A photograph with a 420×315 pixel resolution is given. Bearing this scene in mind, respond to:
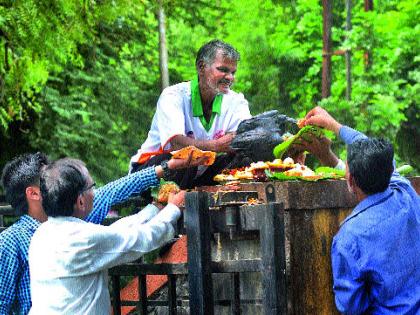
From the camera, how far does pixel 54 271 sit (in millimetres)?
4965

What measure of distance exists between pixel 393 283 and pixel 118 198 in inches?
77.1

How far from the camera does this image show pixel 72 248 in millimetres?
4941

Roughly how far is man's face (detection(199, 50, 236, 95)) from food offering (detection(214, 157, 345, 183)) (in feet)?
2.96

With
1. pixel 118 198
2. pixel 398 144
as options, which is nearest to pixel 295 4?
pixel 398 144

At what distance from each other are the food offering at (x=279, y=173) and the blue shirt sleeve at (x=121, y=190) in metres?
0.58

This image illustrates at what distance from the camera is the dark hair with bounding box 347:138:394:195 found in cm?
497

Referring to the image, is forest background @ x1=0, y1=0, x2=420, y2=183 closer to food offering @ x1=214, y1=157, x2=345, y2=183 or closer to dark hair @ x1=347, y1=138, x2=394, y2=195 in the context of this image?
food offering @ x1=214, y1=157, x2=345, y2=183

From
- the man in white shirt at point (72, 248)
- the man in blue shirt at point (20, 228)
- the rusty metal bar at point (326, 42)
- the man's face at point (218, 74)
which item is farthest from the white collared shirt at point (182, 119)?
the rusty metal bar at point (326, 42)

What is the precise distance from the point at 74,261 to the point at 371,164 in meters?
1.51

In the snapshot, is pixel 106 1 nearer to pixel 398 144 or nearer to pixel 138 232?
pixel 138 232

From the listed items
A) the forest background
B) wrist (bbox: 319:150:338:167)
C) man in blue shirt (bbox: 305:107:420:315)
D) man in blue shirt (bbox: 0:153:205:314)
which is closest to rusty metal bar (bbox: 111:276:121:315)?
man in blue shirt (bbox: 0:153:205:314)

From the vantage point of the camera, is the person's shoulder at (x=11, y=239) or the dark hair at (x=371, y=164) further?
the person's shoulder at (x=11, y=239)

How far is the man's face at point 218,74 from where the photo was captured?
7395 mm

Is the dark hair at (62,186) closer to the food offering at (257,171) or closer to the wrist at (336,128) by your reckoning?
the food offering at (257,171)
